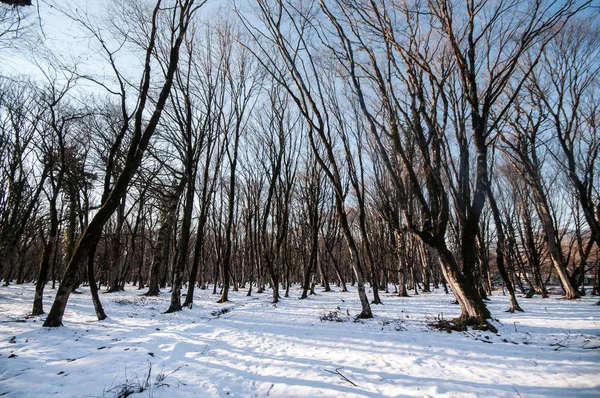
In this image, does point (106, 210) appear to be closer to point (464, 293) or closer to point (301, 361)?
point (301, 361)

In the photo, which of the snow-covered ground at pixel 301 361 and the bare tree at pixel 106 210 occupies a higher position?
the bare tree at pixel 106 210

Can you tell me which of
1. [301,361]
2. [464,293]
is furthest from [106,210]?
[464,293]

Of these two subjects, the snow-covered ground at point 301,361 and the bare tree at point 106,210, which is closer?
the snow-covered ground at point 301,361

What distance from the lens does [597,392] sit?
294cm

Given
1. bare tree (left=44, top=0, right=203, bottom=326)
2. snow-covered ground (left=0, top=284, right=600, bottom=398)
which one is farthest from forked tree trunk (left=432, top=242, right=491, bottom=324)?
bare tree (left=44, top=0, right=203, bottom=326)

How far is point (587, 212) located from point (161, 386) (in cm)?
1602

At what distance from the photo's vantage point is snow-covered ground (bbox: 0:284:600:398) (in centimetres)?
305

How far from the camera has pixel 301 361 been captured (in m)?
4.13

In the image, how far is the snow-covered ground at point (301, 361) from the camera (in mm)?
3051

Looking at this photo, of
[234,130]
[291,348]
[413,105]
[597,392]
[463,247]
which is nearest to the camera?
[597,392]

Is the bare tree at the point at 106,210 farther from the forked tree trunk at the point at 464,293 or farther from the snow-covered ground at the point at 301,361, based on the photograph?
the forked tree trunk at the point at 464,293

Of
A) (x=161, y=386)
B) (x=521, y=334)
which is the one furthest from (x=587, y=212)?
(x=161, y=386)

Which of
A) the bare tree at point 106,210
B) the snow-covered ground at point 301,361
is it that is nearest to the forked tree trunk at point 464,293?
the snow-covered ground at point 301,361

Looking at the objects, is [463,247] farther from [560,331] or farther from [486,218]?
[486,218]
